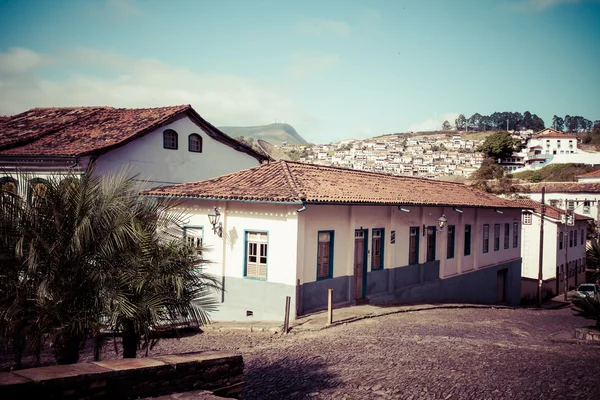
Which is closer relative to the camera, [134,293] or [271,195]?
[134,293]

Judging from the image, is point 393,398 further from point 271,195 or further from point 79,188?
point 271,195

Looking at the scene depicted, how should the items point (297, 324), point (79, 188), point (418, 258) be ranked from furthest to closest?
point (418, 258) < point (297, 324) < point (79, 188)

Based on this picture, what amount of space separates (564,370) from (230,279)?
9.33m

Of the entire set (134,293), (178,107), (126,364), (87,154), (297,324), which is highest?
(178,107)

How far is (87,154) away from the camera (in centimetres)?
1820

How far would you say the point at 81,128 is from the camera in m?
22.0

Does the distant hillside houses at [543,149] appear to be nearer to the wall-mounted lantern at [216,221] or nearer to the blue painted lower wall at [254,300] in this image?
the wall-mounted lantern at [216,221]

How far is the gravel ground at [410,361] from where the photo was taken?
318 inches

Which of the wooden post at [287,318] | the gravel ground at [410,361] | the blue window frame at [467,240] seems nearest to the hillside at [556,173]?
the blue window frame at [467,240]

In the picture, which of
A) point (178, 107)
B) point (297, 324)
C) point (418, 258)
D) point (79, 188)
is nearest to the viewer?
point (79, 188)

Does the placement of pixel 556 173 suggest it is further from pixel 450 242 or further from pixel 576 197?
pixel 450 242

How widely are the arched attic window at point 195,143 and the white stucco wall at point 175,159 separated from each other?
17cm

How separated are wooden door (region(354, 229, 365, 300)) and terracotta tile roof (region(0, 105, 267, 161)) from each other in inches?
375

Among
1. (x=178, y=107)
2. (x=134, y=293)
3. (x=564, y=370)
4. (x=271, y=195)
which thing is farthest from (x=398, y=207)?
(x=134, y=293)
